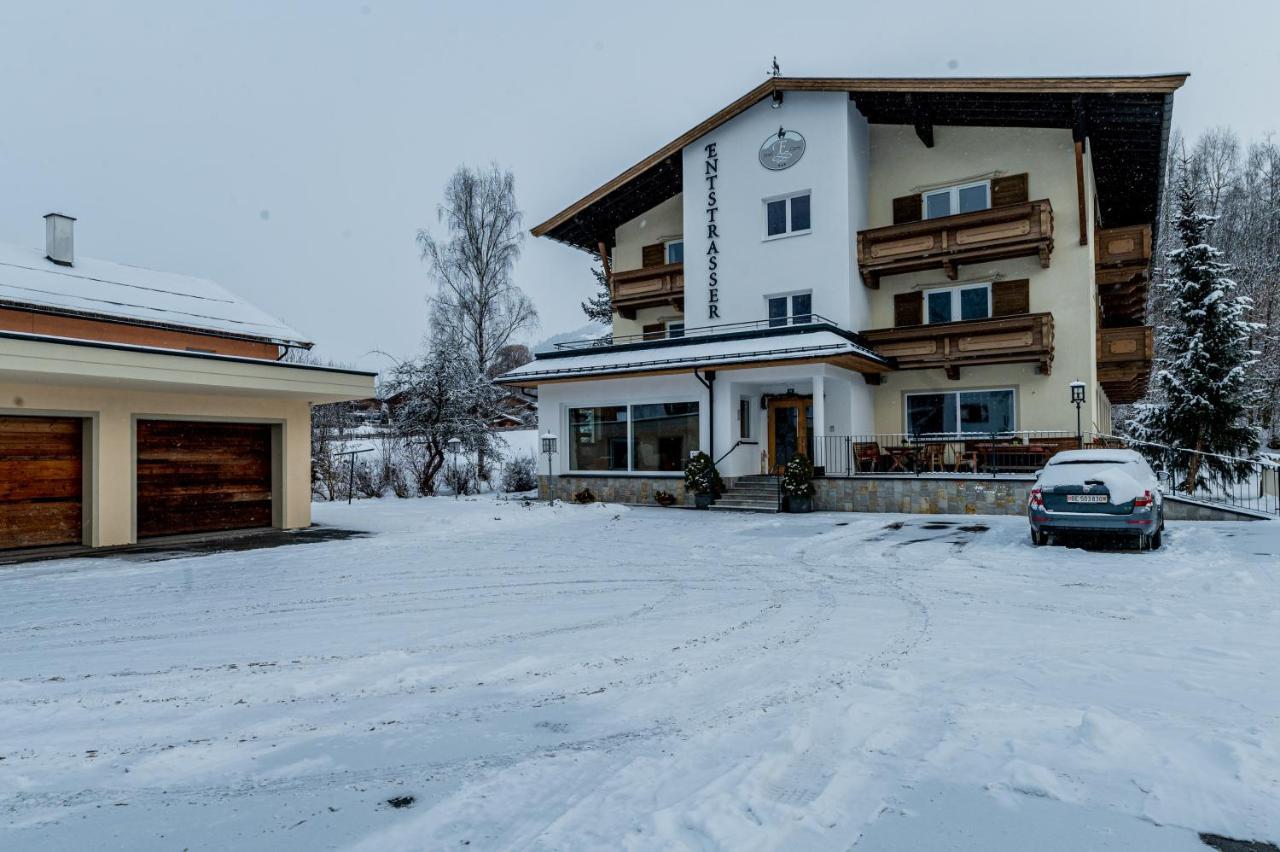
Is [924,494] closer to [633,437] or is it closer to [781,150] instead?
[633,437]

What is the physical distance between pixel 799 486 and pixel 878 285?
6485mm

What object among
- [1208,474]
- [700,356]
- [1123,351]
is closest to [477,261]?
[700,356]

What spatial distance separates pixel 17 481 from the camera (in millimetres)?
11445

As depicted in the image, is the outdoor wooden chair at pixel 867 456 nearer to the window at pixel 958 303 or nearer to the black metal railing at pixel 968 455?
the black metal railing at pixel 968 455

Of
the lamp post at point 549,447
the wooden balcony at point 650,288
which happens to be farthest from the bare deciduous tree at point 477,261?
the lamp post at point 549,447

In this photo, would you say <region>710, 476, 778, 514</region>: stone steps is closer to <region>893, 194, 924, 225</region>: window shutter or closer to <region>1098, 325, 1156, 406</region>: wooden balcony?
<region>893, 194, 924, 225</region>: window shutter

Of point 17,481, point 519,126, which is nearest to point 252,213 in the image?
point 519,126

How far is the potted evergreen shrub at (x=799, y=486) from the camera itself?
55.5 ft

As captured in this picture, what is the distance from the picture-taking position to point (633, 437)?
20281 millimetres

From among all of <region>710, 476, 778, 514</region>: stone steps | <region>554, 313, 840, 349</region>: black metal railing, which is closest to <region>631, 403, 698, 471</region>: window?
<region>710, 476, 778, 514</region>: stone steps

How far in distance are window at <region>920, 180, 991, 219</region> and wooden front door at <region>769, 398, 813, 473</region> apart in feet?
19.1

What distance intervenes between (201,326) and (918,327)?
614 inches

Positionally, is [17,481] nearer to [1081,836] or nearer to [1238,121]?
[1081,836]

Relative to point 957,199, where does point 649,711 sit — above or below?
below
